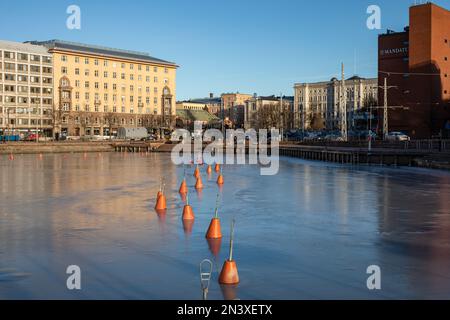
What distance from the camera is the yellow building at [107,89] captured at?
399ft

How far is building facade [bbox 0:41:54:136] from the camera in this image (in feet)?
374

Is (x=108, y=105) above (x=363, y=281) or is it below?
above

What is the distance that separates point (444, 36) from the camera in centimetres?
8750

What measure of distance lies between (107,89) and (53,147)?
4148 cm

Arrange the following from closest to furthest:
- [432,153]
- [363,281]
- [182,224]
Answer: [363,281]
[182,224]
[432,153]

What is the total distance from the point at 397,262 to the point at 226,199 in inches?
531

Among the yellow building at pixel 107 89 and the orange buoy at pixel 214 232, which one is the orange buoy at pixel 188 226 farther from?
the yellow building at pixel 107 89

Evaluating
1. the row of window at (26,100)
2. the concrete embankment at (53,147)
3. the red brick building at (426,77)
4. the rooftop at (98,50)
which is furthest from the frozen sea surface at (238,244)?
the rooftop at (98,50)

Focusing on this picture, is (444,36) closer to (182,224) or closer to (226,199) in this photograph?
(226,199)

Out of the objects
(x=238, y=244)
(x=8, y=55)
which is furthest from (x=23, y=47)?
(x=238, y=244)

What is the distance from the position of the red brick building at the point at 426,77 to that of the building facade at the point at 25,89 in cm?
7175

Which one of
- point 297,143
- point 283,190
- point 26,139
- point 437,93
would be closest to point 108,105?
point 26,139

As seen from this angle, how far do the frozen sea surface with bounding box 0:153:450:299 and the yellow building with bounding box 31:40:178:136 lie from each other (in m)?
95.3

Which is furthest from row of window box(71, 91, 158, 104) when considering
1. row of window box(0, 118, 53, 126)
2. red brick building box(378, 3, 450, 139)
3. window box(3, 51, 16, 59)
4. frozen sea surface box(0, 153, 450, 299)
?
frozen sea surface box(0, 153, 450, 299)
